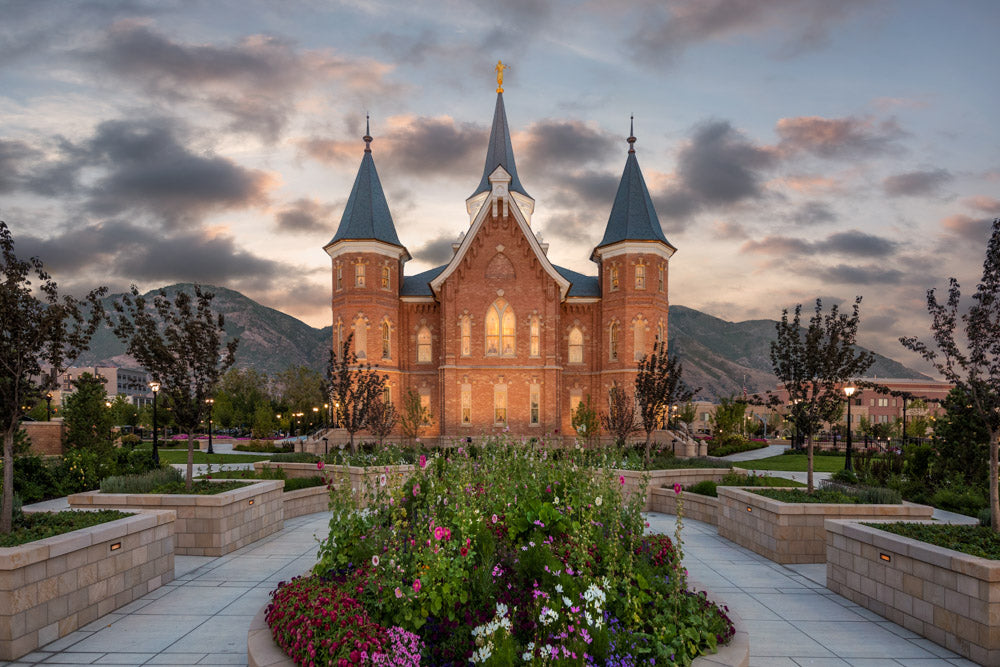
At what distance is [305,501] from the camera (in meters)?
15.1

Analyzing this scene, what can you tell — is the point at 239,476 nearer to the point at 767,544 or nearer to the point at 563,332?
the point at 767,544

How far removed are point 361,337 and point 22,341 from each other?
2527cm

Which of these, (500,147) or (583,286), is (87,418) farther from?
(500,147)

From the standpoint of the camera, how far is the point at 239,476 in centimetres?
1509

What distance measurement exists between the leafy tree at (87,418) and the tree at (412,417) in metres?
13.1

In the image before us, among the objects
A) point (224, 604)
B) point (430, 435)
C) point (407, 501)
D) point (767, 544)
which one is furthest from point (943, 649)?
point (430, 435)

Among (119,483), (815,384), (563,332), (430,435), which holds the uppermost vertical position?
(563,332)

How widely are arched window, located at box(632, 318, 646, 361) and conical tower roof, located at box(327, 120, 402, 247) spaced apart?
15.7 m

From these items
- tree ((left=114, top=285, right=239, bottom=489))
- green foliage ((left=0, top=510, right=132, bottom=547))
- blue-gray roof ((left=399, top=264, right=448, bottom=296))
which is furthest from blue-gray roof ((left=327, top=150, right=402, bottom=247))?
green foliage ((left=0, top=510, right=132, bottom=547))

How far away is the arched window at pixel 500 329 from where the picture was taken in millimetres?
33000

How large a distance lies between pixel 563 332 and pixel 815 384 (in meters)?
23.0

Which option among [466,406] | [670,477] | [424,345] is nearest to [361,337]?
[424,345]

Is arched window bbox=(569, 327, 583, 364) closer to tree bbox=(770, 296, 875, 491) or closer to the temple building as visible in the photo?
the temple building

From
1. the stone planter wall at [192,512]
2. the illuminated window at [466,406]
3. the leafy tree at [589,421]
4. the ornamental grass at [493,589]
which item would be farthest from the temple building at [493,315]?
the ornamental grass at [493,589]
